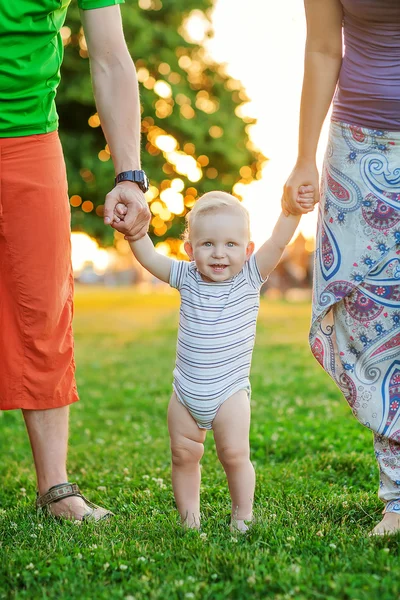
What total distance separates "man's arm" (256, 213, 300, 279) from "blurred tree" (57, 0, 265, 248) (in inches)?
427

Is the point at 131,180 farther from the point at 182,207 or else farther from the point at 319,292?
the point at 182,207

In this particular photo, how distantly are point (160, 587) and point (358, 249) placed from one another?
1.48 m

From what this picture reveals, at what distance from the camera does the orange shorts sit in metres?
3.53

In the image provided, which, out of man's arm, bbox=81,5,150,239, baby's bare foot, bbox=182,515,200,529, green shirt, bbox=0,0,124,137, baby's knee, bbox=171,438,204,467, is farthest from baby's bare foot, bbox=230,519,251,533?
green shirt, bbox=0,0,124,137

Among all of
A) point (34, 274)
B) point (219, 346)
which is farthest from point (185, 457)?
point (34, 274)

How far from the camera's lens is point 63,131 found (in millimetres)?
14562

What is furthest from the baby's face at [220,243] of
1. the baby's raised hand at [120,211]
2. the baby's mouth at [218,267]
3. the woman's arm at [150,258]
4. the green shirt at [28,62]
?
the green shirt at [28,62]

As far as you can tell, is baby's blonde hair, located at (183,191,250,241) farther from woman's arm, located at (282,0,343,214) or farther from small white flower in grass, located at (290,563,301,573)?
small white flower in grass, located at (290,563,301,573)

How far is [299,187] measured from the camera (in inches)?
130

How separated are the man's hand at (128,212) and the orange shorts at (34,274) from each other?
0.34 metres

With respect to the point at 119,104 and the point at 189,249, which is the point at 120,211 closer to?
the point at 189,249

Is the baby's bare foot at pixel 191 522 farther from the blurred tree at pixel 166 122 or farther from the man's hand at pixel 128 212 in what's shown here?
the blurred tree at pixel 166 122

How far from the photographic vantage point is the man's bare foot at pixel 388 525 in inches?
122

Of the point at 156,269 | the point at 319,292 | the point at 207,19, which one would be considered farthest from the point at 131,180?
the point at 207,19
